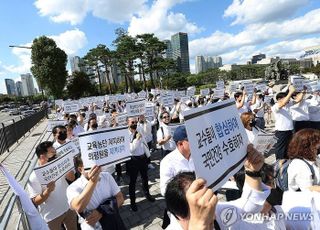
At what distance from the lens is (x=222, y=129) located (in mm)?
2035

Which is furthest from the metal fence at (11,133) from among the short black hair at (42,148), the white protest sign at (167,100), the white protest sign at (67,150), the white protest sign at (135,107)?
the white protest sign at (67,150)

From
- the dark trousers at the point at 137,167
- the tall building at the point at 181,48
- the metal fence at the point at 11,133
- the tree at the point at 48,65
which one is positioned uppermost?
the tall building at the point at 181,48

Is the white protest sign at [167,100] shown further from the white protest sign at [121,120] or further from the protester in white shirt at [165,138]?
the protester in white shirt at [165,138]

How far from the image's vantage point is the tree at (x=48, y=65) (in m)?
43.0

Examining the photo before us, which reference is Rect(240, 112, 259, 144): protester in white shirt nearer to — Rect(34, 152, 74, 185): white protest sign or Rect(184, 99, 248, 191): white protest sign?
Rect(34, 152, 74, 185): white protest sign

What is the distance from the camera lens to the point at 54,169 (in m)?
3.71

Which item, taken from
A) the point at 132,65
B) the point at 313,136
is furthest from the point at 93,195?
the point at 132,65

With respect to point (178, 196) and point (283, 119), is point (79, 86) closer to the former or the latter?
point (283, 119)

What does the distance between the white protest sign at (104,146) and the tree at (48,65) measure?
1667 inches

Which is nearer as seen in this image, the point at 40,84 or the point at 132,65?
the point at 40,84

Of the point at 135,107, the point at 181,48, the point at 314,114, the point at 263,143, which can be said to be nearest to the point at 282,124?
the point at 314,114

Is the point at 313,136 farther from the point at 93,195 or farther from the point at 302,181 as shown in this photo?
the point at 93,195

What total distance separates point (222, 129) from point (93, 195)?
184 centimetres

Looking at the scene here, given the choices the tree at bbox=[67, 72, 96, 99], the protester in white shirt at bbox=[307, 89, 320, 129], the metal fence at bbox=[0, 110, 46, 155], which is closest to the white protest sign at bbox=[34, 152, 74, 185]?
the protester in white shirt at bbox=[307, 89, 320, 129]
